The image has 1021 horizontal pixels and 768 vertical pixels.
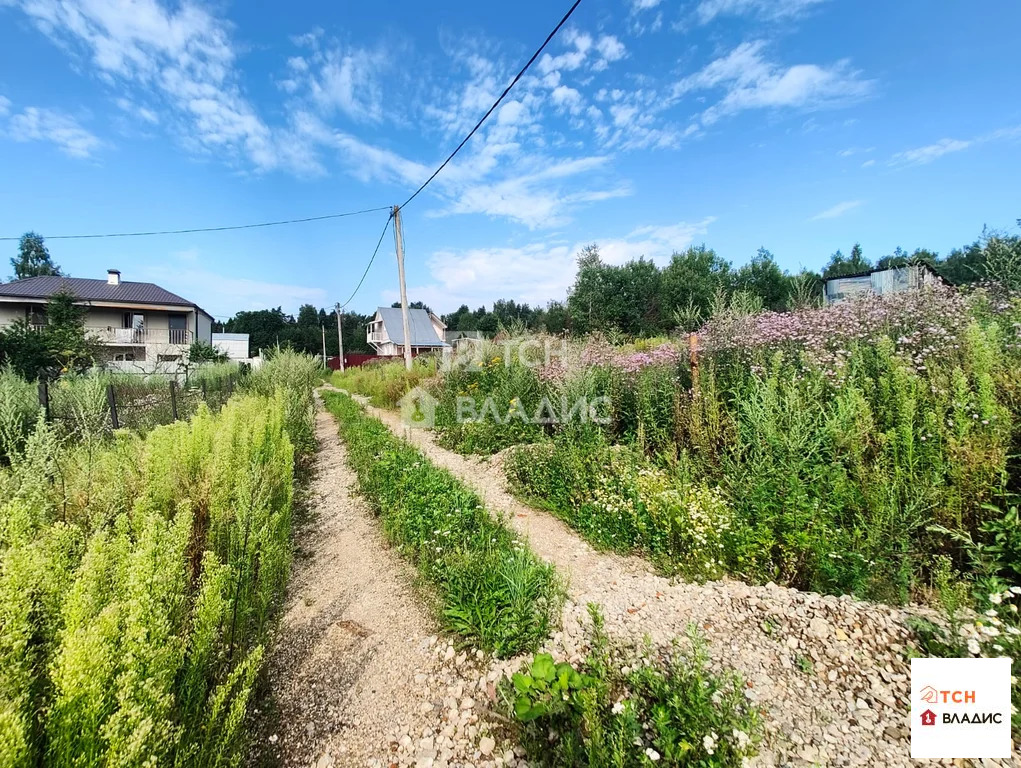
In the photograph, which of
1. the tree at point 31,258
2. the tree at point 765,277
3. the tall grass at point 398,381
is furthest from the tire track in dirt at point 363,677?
the tree at point 31,258

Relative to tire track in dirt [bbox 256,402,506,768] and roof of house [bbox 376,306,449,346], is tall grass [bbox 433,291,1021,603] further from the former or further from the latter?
roof of house [bbox 376,306,449,346]

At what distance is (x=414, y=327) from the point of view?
129 ft

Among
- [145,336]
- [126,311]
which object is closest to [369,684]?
[145,336]

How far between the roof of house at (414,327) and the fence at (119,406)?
98.4 feet

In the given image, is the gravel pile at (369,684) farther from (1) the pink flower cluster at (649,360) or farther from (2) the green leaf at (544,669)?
(1) the pink flower cluster at (649,360)

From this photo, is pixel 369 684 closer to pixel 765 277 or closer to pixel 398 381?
pixel 398 381

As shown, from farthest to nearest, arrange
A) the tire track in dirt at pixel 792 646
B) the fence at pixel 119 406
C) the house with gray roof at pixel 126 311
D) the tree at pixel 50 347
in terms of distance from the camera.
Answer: the house with gray roof at pixel 126 311 → the tree at pixel 50 347 → the fence at pixel 119 406 → the tire track in dirt at pixel 792 646

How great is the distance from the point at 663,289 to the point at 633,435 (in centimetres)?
2102

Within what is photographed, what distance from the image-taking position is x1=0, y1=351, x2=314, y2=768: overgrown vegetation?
1.06m

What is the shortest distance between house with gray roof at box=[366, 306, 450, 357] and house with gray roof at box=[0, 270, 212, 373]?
15.9m

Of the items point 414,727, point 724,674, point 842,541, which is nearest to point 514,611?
point 414,727

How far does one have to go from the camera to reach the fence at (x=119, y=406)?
4.69 meters

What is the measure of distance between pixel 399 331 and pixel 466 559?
128ft

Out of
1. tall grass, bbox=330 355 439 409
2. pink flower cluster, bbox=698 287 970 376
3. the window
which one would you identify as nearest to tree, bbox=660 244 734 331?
tall grass, bbox=330 355 439 409
